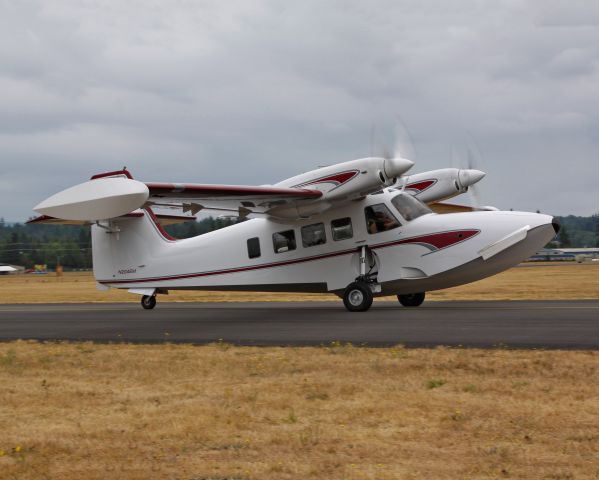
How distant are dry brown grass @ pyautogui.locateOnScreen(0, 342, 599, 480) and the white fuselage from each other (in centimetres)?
744

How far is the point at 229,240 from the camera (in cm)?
2055

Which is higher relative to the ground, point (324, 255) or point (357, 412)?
point (324, 255)

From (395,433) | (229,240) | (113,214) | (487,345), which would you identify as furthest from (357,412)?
(229,240)

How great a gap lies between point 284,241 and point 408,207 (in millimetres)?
3476

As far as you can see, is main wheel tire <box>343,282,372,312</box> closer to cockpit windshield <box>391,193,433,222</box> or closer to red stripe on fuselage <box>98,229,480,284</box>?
red stripe on fuselage <box>98,229,480,284</box>

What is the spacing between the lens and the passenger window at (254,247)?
20000 mm

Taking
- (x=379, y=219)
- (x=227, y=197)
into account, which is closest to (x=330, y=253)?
(x=379, y=219)

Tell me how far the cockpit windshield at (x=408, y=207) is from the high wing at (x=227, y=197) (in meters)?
2.21

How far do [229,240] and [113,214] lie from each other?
7522 mm

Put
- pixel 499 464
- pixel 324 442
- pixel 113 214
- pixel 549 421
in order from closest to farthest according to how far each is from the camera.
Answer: pixel 499 464 → pixel 324 442 → pixel 549 421 → pixel 113 214

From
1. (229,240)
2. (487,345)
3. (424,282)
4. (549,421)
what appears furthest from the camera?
(229,240)

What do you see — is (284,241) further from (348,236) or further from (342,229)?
(348,236)

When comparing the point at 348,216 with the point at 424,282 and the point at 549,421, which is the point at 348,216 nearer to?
the point at 424,282

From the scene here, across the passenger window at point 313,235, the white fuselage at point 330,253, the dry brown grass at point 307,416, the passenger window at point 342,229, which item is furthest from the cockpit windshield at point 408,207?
the dry brown grass at point 307,416
